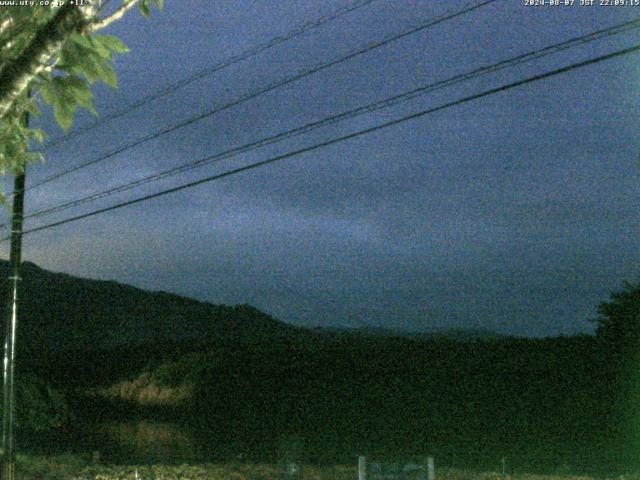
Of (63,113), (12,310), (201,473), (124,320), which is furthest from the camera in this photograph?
(124,320)

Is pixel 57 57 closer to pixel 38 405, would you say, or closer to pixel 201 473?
pixel 201 473

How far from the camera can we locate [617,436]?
2223 cm

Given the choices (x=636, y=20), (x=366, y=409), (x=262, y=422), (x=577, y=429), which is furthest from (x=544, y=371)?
(x=636, y=20)

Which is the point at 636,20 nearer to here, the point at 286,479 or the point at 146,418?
the point at 286,479

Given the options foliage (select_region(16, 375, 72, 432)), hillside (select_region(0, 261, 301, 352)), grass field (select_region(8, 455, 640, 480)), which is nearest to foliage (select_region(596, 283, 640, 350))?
grass field (select_region(8, 455, 640, 480))

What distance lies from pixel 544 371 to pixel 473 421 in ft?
8.01

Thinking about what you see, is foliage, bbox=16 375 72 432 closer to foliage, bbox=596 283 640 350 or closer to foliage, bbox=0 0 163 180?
foliage, bbox=596 283 640 350

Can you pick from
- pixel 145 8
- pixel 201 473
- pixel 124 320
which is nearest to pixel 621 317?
pixel 201 473

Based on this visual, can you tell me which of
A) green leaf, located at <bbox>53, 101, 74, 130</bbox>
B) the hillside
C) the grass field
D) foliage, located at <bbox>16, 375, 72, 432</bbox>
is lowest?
the grass field

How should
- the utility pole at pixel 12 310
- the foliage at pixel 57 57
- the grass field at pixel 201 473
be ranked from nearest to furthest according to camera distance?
the foliage at pixel 57 57
the grass field at pixel 201 473
the utility pole at pixel 12 310

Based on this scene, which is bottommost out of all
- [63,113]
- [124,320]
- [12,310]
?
[63,113]

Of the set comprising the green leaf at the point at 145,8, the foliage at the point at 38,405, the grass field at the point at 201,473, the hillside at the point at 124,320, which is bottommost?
the grass field at the point at 201,473

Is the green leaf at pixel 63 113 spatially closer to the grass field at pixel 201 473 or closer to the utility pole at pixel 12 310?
the grass field at pixel 201 473

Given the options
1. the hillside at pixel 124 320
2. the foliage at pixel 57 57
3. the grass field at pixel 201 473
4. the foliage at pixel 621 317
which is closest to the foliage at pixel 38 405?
the grass field at pixel 201 473
